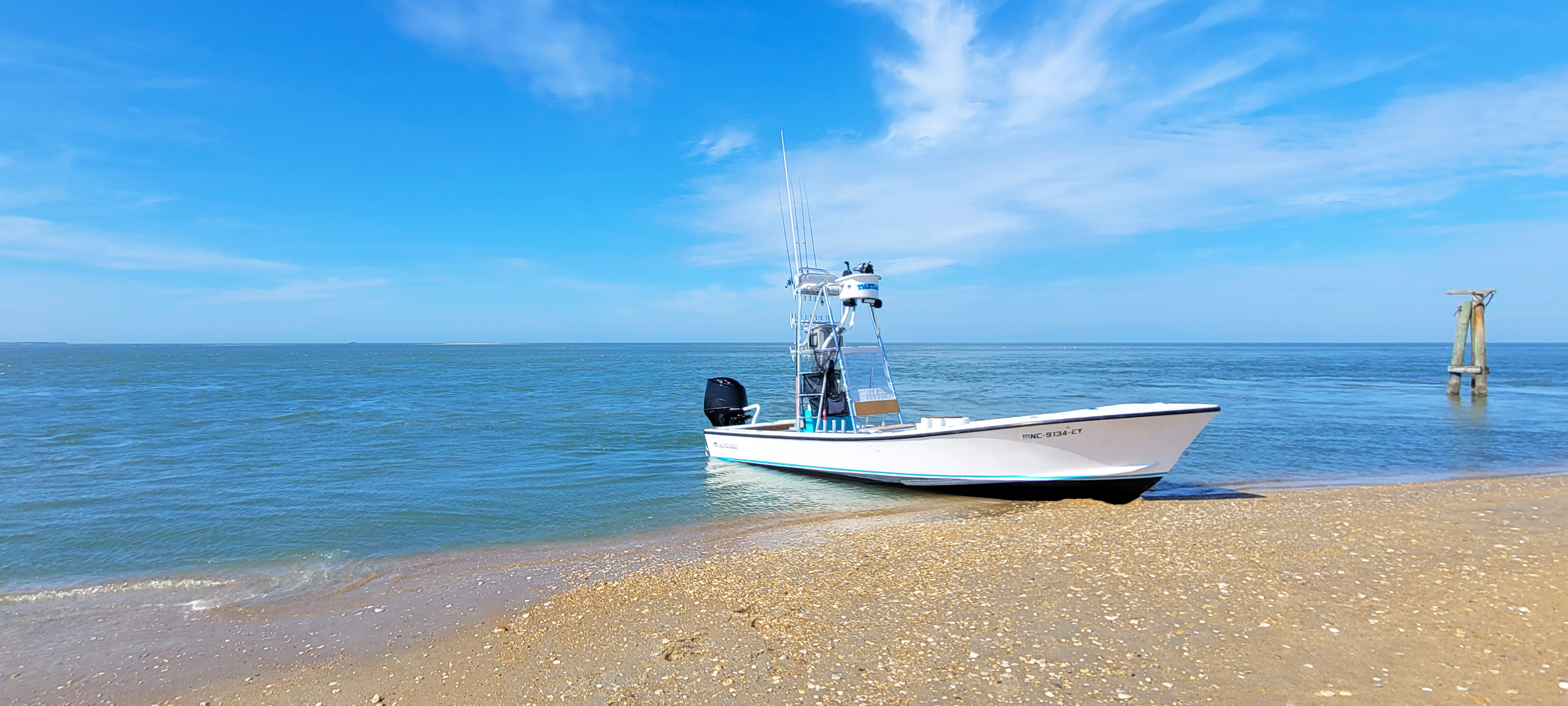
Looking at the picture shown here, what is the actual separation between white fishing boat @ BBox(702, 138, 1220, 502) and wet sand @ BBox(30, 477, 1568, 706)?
1.94m

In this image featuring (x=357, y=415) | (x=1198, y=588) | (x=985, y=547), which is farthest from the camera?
(x=357, y=415)

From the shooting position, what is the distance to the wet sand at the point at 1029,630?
15.8ft

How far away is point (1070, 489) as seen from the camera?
11.1 meters

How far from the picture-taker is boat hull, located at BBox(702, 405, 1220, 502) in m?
10.3

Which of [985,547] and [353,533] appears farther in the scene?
[353,533]

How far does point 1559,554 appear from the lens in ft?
24.7

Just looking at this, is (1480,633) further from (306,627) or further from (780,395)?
(780,395)

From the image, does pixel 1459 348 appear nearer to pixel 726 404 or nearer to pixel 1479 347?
pixel 1479 347

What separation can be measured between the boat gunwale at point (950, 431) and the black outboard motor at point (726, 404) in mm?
1568

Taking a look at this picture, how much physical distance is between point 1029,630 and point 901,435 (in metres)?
6.41

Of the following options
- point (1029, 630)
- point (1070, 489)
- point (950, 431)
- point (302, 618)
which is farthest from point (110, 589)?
point (1070, 489)

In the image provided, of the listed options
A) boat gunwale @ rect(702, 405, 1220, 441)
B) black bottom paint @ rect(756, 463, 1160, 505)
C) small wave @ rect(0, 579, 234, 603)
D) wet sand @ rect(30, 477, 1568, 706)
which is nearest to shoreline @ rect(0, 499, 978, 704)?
small wave @ rect(0, 579, 234, 603)

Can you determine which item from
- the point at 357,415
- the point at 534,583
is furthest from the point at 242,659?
the point at 357,415

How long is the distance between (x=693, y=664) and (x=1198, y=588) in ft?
15.7
